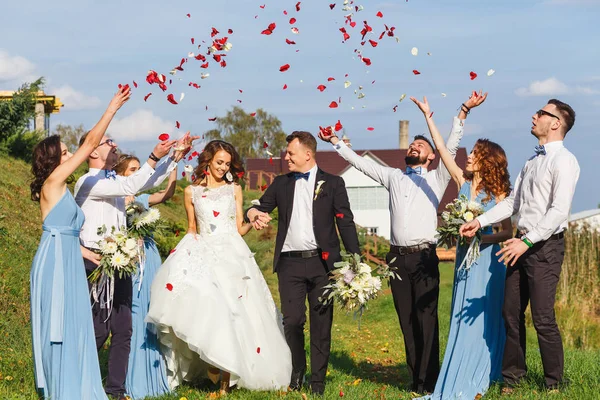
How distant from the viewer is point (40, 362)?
7086 millimetres

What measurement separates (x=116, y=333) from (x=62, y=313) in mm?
983

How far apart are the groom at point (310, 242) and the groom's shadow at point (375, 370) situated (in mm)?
1388

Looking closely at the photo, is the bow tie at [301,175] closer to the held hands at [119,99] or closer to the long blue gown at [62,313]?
the held hands at [119,99]

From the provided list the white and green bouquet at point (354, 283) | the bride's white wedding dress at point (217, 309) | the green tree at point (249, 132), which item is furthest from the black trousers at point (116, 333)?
the green tree at point (249, 132)

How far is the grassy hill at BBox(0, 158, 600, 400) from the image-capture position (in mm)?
7758

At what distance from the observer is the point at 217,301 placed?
7.75 metres

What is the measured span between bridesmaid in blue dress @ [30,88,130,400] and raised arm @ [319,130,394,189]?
2597mm

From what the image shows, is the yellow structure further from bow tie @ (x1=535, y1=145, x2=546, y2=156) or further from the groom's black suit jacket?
bow tie @ (x1=535, y1=145, x2=546, y2=156)

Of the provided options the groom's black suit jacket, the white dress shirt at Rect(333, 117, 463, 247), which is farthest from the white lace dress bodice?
the white dress shirt at Rect(333, 117, 463, 247)

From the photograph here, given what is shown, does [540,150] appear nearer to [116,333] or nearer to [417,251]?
[417,251]

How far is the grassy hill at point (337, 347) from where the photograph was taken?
25.5 ft

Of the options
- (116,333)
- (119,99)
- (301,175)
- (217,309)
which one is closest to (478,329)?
(301,175)

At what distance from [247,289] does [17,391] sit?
2574 millimetres

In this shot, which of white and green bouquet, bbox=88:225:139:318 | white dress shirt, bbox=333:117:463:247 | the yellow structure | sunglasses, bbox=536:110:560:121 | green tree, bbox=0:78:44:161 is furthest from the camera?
the yellow structure
